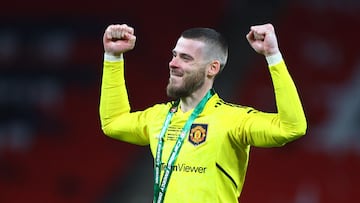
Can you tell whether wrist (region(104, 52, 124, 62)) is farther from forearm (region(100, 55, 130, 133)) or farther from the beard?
the beard

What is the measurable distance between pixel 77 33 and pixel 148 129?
Result: 15.3ft

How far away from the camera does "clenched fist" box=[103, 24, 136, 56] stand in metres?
Result: 3.90

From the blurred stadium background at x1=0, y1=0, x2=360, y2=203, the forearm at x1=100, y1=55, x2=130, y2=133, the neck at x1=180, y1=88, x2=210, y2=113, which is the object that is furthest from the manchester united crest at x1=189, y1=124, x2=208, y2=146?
the blurred stadium background at x1=0, y1=0, x2=360, y2=203

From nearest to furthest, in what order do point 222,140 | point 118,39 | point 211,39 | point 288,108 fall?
A: 1. point 288,108
2. point 222,140
3. point 211,39
4. point 118,39

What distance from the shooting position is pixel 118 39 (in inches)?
155

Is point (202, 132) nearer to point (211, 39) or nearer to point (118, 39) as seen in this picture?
point (211, 39)

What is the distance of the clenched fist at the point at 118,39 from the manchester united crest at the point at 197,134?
509 millimetres

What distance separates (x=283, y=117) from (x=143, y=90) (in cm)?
484

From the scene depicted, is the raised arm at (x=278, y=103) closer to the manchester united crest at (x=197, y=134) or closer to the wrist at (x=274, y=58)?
the wrist at (x=274, y=58)

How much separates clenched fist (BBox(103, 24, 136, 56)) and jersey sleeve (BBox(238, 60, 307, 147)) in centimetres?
74

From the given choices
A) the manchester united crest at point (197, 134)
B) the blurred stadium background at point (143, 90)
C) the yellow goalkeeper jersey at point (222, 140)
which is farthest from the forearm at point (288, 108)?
the blurred stadium background at point (143, 90)

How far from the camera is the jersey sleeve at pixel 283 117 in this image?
3.39m

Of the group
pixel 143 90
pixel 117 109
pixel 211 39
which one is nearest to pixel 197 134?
pixel 211 39

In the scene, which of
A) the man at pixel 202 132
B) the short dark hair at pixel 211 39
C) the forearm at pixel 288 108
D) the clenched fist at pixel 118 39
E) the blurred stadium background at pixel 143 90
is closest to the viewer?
the forearm at pixel 288 108
